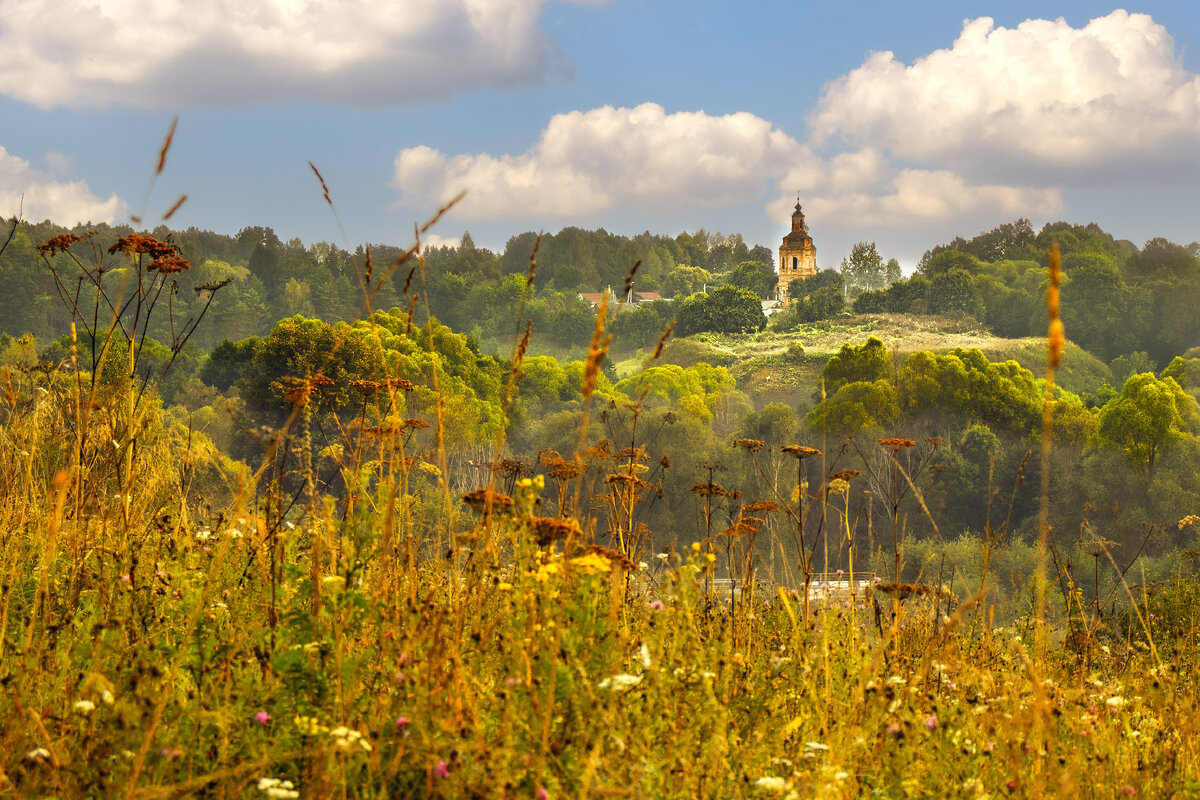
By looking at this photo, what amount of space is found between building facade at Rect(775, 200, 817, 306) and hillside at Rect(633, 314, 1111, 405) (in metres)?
24.9

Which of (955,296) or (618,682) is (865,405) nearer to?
(955,296)

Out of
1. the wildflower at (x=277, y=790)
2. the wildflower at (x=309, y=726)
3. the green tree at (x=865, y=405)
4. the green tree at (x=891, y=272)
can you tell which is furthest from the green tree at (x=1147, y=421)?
the green tree at (x=891, y=272)

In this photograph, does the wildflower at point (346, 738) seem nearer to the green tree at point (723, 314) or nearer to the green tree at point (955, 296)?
the green tree at point (723, 314)

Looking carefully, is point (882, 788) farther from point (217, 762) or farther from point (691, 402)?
point (691, 402)

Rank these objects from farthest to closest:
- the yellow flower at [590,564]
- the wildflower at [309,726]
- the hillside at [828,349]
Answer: the hillside at [828,349] < the yellow flower at [590,564] < the wildflower at [309,726]

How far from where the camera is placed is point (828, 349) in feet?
153

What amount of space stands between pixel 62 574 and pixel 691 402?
111ft

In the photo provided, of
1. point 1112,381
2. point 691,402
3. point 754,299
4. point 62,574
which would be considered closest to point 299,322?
point 691,402

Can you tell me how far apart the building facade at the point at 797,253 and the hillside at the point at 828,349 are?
81.9 ft

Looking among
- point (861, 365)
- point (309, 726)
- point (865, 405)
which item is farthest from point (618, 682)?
point (861, 365)

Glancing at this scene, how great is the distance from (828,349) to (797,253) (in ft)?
115

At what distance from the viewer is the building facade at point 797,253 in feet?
261

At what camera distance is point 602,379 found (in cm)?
4288

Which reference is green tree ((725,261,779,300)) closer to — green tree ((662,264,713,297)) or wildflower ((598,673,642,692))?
green tree ((662,264,713,297))
